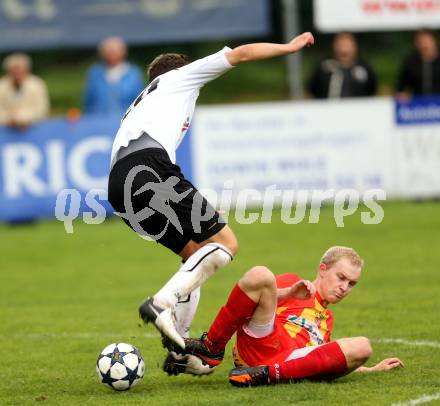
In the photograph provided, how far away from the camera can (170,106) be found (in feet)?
23.5

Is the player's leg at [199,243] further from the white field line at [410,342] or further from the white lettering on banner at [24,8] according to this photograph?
the white lettering on banner at [24,8]

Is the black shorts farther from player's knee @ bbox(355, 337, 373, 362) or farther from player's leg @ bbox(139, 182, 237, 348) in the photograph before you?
player's knee @ bbox(355, 337, 373, 362)

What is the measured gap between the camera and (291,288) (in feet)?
22.5

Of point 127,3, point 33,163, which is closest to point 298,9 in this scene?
point 127,3

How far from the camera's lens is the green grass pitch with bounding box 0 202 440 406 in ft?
21.8

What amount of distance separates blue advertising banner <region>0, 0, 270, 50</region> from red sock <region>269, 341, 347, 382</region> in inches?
449

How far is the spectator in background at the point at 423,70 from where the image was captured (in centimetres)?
1658

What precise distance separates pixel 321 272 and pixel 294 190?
874cm

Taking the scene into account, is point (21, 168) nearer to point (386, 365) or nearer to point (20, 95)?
point (20, 95)

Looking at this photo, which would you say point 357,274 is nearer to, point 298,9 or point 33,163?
point 33,163

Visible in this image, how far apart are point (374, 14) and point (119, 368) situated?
36.9 feet

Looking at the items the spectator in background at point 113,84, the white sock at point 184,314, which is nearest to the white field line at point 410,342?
the white sock at point 184,314

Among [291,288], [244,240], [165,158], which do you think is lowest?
[244,240]

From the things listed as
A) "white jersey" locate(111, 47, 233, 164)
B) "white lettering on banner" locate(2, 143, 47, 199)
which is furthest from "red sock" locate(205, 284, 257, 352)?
"white lettering on banner" locate(2, 143, 47, 199)
